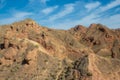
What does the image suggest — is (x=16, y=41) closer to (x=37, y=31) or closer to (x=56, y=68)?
(x=56, y=68)

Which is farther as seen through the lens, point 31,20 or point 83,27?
point 83,27

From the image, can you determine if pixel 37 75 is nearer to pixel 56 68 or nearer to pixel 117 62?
pixel 56 68

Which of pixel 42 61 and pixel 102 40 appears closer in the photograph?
pixel 42 61

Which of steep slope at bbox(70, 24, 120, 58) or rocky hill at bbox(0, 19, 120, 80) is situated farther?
steep slope at bbox(70, 24, 120, 58)

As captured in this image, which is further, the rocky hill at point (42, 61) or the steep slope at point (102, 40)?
the steep slope at point (102, 40)

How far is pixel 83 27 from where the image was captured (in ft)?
366

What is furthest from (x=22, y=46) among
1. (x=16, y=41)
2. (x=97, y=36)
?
(x=97, y=36)

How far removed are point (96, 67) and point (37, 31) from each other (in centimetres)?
3323

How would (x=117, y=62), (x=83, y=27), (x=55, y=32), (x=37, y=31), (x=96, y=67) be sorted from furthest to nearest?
(x=83, y=27) < (x=55, y=32) < (x=37, y=31) < (x=117, y=62) < (x=96, y=67)

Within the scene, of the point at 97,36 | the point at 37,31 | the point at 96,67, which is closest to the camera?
the point at 96,67

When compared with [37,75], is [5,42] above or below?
above

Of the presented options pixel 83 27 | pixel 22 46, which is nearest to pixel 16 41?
pixel 22 46

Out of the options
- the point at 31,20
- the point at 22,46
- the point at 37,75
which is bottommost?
the point at 37,75

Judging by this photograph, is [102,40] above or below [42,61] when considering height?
above
